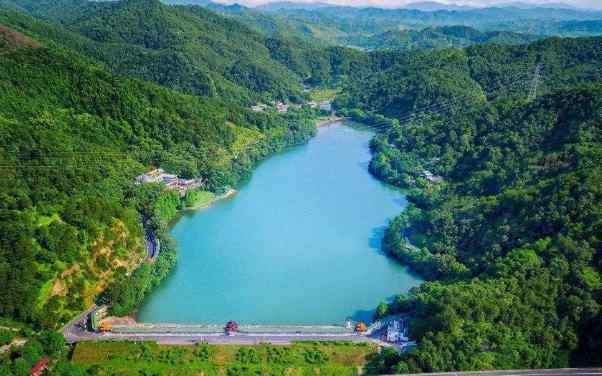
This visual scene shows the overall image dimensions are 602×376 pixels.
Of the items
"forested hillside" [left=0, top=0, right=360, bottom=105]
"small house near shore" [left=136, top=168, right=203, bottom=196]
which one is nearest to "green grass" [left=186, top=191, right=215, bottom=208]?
"small house near shore" [left=136, top=168, right=203, bottom=196]

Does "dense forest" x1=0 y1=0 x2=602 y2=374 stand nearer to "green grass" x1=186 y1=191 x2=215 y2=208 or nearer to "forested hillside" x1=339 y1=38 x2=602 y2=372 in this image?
"forested hillside" x1=339 y1=38 x2=602 y2=372

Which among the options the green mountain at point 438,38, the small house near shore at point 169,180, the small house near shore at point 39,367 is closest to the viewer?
the small house near shore at point 39,367

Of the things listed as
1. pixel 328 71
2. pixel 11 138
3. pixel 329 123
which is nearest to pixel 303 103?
pixel 329 123

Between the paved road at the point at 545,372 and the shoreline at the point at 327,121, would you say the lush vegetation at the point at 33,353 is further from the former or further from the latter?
the shoreline at the point at 327,121

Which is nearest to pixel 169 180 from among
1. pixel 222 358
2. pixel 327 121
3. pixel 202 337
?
pixel 202 337

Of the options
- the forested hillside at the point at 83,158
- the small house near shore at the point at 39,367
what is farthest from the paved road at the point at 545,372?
the forested hillside at the point at 83,158

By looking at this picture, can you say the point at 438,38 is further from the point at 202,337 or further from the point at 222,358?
the point at 222,358

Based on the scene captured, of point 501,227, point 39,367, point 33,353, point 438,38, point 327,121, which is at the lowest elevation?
point 327,121
